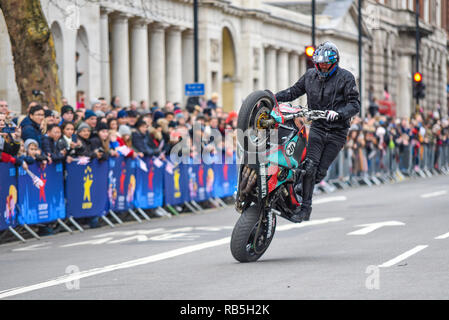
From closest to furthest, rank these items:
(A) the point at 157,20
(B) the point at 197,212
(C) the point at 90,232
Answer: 1. (C) the point at 90,232
2. (B) the point at 197,212
3. (A) the point at 157,20

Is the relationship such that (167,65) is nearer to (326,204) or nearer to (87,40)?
(87,40)

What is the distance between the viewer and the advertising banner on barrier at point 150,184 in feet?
67.8

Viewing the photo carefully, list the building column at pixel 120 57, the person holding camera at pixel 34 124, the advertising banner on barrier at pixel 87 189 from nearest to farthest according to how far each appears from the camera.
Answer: the person holding camera at pixel 34 124, the advertising banner on barrier at pixel 87 189, the building column at pixel 120 57

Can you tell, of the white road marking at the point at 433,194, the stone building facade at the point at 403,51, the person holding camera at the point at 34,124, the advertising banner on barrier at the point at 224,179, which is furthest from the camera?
the stone building facade at the point at 403,51

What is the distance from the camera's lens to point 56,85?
23.7 meters

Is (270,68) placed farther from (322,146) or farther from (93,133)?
(322,146)

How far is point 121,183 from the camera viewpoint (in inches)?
782

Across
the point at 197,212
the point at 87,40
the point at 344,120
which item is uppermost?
the point at 87,40

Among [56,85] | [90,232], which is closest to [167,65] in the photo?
[56,85]

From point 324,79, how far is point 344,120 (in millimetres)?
467

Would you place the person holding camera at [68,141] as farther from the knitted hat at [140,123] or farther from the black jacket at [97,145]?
the knitted hat at [140,123]

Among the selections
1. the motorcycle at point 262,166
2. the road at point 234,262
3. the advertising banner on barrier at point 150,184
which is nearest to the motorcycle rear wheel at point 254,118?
the motorcycle at point 262,166

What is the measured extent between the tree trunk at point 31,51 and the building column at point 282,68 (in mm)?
43702

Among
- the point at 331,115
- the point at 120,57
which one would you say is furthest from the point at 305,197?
the point at 120,57
